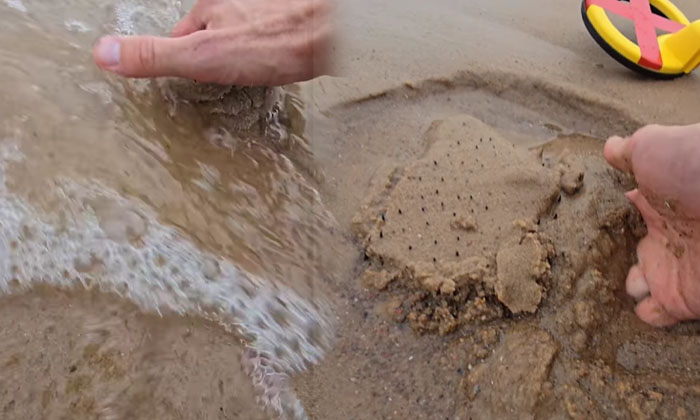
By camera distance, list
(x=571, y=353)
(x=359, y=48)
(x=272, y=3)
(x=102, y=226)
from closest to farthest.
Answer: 1. (x=571, y=353)
2. (x=102, y=226)
3. (x=272, y=3)
4. (x=359, y=48)

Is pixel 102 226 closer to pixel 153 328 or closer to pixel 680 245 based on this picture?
pixel 153 328

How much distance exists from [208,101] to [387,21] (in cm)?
74

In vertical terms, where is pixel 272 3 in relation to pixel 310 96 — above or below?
above

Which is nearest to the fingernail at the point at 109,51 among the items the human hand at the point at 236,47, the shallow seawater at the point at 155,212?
the human hand at the point at 236,47

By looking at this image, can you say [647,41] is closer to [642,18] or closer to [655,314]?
[642,18]

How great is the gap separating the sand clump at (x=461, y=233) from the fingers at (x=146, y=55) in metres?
0.57

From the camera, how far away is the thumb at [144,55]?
1.47 m

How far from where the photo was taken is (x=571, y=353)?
1.19m

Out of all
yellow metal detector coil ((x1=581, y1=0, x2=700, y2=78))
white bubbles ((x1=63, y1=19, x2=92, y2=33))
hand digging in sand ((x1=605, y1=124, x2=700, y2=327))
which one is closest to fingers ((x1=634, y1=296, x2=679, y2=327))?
hand digging in sand ((x1=605, y1=124, x2=700, y2=327))

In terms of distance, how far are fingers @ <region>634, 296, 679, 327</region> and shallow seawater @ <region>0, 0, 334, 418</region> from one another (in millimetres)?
647

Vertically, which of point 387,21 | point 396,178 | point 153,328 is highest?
point 387,21

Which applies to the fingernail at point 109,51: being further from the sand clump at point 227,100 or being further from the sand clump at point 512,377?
the sand clump at point 512,377

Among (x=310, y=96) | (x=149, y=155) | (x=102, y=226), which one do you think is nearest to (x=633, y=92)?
(x=310, y=96)

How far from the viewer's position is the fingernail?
1.47 meters
